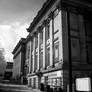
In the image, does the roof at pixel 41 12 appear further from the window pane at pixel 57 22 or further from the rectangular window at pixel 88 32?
the rectangular window at pixel 88 32

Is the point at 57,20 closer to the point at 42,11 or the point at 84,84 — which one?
the point at 42,11

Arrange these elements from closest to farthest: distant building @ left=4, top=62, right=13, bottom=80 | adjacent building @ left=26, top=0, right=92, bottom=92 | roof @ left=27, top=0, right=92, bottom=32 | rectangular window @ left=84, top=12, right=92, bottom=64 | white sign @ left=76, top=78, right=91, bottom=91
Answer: white sign @ left=76, top=78, right=91, bottom=91
adjacent building @ left=26, top=0, right=92, bottom=92
rectangular window @ left=84, top=12, right=92, bottom=64
roof @ left=27, top=0, right=92, bottom=32
distant building @ left=4, top=62, right=13, bottom=80

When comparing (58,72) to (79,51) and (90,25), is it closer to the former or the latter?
(79,51)

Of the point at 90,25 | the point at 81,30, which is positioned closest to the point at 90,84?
the point at 81,30

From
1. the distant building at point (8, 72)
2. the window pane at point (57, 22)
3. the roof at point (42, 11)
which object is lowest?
the distant building at point (8, 72)

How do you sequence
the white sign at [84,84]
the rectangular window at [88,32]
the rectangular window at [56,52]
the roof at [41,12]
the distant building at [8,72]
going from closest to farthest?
the white sign at [84,84]
the rectangular window at [56,52]
the rectangular window at [88,32]
the roof at [41,12]
the distant building at [8,72]

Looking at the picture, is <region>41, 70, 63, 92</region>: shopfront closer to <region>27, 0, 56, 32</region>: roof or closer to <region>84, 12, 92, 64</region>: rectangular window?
<region>84, 12, 92, 64</region>: rectangular window

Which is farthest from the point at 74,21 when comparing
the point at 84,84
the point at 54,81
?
the point at 84,84

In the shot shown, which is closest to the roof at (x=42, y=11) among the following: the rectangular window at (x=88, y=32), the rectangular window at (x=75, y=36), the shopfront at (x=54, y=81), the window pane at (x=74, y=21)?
the rectangular window at (x=88, y=32)

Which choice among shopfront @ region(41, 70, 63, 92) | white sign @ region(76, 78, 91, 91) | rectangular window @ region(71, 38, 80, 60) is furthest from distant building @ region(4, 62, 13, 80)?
white sign @ region(76, 78, 91, 91)

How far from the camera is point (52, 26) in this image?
28625mm

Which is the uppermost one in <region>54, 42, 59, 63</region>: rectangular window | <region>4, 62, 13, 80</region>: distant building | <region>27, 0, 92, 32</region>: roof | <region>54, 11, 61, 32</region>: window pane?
<region>27, 0, 92, 32</region>: roof

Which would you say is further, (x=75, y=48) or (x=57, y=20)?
(x=57, y=20)

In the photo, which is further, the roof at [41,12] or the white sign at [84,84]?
the roof at [41,12]
